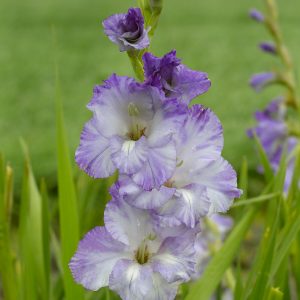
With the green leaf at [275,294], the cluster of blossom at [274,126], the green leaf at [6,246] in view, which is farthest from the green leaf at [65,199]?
the cluster of blossom at [274,126]

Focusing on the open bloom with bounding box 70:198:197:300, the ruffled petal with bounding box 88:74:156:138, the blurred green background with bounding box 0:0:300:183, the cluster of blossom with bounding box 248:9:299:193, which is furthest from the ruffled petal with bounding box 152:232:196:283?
the blurred green background with bounding box 0:0:300:183

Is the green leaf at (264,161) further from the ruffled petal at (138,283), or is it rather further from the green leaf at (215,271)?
the ruffled petal at (138,283)

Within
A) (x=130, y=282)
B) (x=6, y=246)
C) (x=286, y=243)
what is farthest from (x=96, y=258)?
(x=6, y=246)

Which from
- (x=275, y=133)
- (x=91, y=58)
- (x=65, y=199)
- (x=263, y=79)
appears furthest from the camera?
(x=91, y=58)

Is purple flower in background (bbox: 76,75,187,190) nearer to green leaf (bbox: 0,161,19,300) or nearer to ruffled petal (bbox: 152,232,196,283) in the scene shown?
ruffled petal (bbox: 152,232,196,283)

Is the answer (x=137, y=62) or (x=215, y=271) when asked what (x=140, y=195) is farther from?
(x=215, y=271)

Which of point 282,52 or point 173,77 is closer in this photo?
point 173,77

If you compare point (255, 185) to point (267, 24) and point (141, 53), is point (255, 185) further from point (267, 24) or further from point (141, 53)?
point (141, 53)

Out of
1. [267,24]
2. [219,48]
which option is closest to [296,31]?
[219,48]
